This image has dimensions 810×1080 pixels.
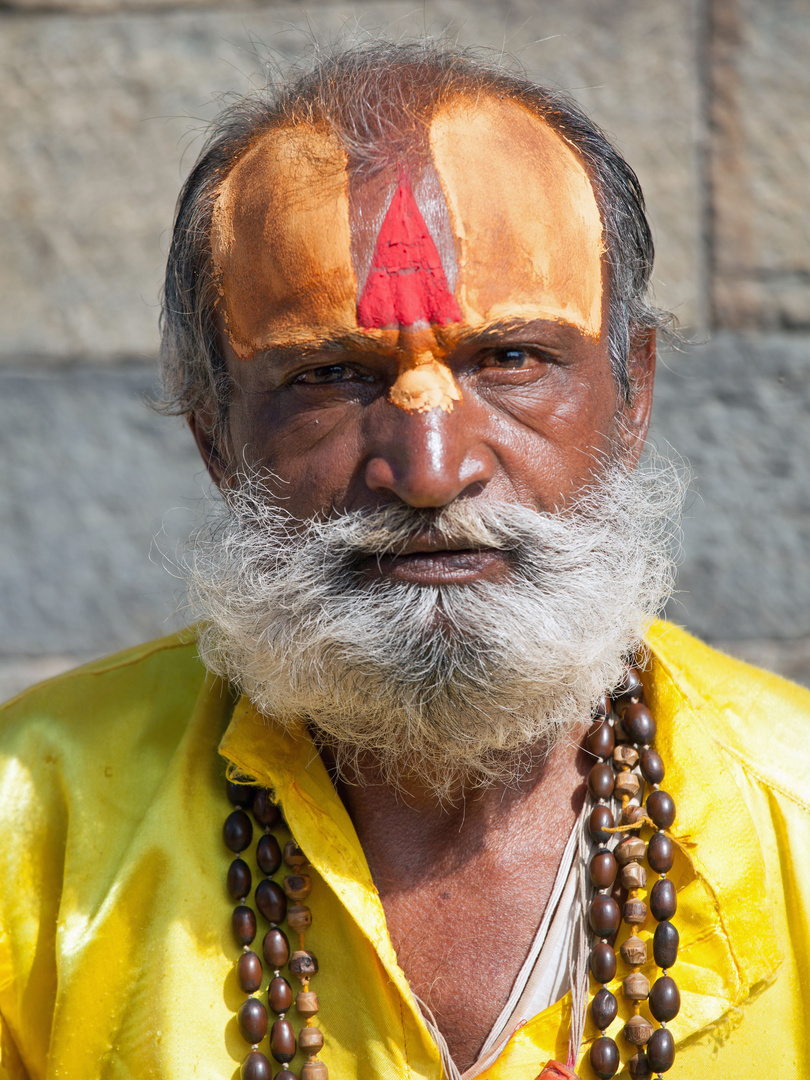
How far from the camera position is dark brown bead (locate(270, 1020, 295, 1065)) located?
5.20 feet

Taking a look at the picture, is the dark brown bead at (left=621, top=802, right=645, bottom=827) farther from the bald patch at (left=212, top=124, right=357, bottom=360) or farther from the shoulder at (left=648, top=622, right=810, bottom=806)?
the bald patch at (left=212, top=124, right=357, bottom=360)

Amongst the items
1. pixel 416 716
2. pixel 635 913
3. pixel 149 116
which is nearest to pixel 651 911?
pixel 635 913

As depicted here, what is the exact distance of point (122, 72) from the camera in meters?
3.06

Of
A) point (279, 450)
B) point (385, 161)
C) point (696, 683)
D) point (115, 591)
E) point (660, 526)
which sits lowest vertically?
A: point (115, 591)

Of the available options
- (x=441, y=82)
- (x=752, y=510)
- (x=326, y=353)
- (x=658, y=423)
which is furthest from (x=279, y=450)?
(x=752, y=510)

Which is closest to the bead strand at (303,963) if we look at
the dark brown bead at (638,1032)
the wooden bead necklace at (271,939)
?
the wooden bead necklace at (271,939)

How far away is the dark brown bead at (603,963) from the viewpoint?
160 cm

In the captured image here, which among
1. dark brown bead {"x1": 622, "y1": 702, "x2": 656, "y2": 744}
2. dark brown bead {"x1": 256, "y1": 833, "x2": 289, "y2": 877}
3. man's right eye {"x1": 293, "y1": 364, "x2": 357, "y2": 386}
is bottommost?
dark brown bead {"x1": 256, "y1": 833, "x2": 289, "y2": 877}

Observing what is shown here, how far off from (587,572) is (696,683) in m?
0.40

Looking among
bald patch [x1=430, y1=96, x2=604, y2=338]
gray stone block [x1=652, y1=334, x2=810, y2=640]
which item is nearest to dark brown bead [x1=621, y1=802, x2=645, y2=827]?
bald patch [x1=430, y1=96, x2=604, y2=338]

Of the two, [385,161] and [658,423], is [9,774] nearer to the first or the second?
[385,161]

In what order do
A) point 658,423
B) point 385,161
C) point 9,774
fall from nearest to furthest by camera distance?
point 385,161, point 9,774, point 658,423

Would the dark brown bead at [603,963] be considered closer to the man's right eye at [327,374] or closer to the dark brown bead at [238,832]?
the dark brown bead at [238,832]

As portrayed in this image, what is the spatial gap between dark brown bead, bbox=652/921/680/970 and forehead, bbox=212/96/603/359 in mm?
985
